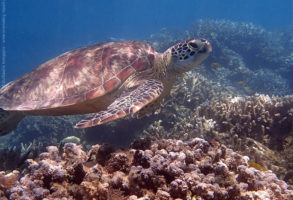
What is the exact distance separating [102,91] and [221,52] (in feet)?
39.4

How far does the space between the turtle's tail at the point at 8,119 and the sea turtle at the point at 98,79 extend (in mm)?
18

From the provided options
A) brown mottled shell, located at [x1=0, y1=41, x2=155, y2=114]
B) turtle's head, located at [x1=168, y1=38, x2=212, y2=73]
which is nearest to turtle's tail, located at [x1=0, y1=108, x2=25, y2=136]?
→ brown mottled shell, located at [x1=0, y1=41, x2=155, y2=114]

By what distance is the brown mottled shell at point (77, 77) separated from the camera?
3.84 m

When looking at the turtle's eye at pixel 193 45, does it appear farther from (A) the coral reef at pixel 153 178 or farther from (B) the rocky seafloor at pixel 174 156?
(A) the coral reef at pixel 153 178

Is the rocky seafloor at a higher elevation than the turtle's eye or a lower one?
lower

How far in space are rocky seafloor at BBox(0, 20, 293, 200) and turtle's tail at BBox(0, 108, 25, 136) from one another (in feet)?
1.84

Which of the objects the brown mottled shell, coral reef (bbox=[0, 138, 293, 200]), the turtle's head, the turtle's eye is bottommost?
coral reef (bbox=[0, 138, 293, 200])

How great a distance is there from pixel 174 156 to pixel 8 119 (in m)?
4.20

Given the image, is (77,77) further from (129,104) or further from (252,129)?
(252,129)

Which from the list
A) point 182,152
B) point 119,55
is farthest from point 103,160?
point 119,55

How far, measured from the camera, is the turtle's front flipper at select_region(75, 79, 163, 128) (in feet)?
9.13

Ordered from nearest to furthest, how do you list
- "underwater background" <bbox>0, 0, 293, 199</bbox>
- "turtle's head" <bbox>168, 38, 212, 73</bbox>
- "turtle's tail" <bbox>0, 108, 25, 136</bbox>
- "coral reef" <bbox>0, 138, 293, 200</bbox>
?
"coral reef" <bbox>0, 138, 293, 200</bbox> < "underwater background" <bbox>0, 0, 293, 199</bbox> < "turtle's head" <bbox>168, 38, 212, 73</bbox> < "turtle's tail" <bbox>0, 108, 25, 136</bbox>

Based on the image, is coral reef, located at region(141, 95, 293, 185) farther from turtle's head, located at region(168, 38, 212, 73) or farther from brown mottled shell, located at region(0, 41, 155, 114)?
brown mottled shell, located at region(0, 41, 155, 114)

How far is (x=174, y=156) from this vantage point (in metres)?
2.18
